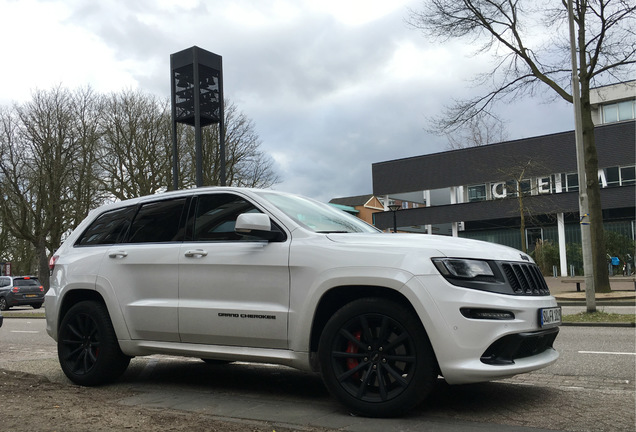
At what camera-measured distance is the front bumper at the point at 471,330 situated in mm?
4027

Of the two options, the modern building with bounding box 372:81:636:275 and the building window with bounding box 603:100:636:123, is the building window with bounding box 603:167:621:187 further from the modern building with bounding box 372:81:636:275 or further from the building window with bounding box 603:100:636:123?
the building window with bounding box 603:100:636:123

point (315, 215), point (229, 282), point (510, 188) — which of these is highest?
point (510, 188)

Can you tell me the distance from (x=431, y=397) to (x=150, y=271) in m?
2.68

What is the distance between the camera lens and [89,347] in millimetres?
5875

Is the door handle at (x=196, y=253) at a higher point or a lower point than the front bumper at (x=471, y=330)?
higher

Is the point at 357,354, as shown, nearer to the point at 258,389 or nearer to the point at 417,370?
the point at 417,370

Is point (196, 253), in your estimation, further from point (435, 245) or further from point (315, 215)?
point (435, 245)

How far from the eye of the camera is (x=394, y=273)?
425 centimetres

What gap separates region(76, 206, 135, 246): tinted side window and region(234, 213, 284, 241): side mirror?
1768 mm

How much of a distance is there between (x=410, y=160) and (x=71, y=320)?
39887 mm

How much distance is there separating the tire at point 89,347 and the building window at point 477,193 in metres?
38.6

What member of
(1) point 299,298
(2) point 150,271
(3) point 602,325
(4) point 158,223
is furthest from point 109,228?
(3) point 602,325

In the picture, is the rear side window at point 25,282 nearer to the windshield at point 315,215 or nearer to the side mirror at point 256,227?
the windshield at point 315,215

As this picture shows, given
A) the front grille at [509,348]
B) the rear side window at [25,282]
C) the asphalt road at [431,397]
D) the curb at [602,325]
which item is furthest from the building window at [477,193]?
the front grille at [509,348]
